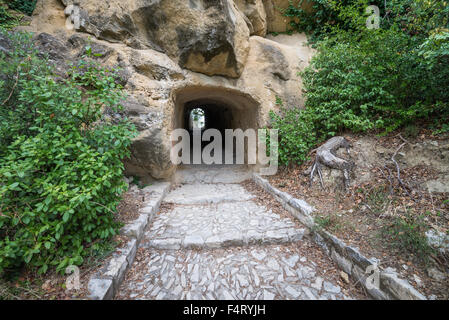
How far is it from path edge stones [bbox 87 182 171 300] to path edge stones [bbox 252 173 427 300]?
8.93 ft

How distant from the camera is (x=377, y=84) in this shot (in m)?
4.00

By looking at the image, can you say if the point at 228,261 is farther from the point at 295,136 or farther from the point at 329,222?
the point at 295,136

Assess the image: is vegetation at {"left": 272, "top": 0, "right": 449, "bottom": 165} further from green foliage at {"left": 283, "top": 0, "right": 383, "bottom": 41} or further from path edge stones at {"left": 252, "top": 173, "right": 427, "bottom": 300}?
path edge stones at {"left": 252, "top": 173, "right": 427, "bottom": 300}

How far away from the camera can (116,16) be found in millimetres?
4055

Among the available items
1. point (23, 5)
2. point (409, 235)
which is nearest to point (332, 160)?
point (409, 235)

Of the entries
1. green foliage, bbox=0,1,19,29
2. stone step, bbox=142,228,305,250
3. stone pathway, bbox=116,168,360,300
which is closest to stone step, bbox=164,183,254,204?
stone pathway, bbox=116,168,360,300

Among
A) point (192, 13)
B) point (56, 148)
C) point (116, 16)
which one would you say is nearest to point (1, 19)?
point (116, 16)

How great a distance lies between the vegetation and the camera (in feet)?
10.7

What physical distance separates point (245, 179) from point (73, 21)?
6.16m

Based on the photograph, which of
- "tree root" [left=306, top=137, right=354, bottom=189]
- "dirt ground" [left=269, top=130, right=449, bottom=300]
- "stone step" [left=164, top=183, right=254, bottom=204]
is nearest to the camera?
"dirt ground" [left=269, top=130, right=449, bottom=300]

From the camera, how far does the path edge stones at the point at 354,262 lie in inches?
65.3

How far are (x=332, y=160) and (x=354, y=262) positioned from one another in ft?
7.37

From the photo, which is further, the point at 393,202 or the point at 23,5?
the point at 23,5

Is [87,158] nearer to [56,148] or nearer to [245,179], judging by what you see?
[56,148]
